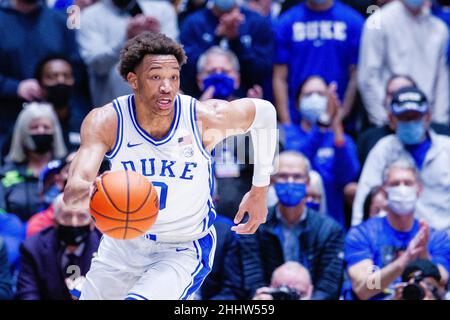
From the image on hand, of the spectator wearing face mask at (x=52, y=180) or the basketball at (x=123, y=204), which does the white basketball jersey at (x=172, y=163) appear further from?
the spectator wearing face mask at (x=52, y=180)

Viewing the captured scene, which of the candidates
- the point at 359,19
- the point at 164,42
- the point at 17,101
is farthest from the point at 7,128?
the point at 164,42

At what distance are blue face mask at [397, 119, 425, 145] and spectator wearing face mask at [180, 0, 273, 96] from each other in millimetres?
1447

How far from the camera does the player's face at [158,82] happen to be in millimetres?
5320

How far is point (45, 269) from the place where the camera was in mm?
7141

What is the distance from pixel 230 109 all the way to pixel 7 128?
3836mm

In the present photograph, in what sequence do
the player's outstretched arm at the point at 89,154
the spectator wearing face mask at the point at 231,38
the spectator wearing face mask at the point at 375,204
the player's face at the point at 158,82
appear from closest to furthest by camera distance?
the player's outstretched arm at the point at 89,154, the player's face at the point at 158,82, the spectator wearing face mask at the point at 375,204, the spectator wearing face mask at the point at 231,38

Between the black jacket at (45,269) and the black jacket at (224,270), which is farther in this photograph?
the black jacket at (224,270)

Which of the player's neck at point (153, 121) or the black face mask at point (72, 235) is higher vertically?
the player's neck at point (153, 121)

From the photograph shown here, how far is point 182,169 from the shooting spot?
214 inches

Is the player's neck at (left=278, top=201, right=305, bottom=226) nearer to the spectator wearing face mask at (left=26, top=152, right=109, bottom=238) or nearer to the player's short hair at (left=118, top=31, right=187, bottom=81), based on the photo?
the spectator wearing face mask at (left=26, top=152, right=109, bottom=238)

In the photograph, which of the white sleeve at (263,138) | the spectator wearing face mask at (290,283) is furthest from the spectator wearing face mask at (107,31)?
the white sleeve at (263,138)
